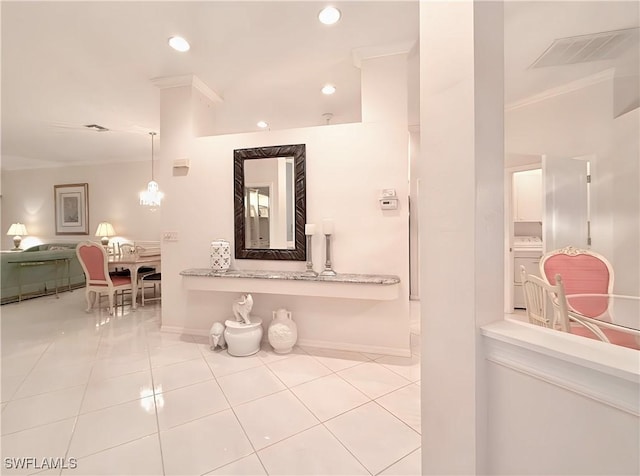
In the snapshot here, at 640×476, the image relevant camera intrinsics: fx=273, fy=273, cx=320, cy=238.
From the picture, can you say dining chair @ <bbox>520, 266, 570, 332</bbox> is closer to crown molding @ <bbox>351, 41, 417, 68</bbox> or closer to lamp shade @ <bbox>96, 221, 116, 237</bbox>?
crown molding @ <bbox>351, 41, 417, 68</bbox>

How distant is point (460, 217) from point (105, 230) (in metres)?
7.23

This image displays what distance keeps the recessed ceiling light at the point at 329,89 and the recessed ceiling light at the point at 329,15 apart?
0.97m

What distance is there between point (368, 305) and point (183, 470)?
1836 millimetres

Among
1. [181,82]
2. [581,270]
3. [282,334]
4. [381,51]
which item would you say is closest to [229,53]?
[181,82]

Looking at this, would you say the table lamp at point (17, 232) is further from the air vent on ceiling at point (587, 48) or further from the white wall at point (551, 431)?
the air vent on ceiling at point (587, 48)

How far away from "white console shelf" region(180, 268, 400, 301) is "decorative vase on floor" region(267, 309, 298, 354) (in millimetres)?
309

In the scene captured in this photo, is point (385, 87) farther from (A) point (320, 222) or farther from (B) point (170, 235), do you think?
(B) point (170, 235)

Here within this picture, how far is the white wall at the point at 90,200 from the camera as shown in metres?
6.19

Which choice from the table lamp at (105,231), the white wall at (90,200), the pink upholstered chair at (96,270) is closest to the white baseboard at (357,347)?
the pink upholstered chair at (96,270)

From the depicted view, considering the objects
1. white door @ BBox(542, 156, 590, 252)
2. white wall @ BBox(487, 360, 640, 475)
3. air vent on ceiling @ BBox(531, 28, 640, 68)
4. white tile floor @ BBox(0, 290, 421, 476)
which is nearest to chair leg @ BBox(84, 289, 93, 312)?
white tile floor @ BBox(0, 290, 421, 476)

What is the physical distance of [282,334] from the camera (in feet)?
8.70

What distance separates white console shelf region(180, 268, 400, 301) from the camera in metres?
2.43

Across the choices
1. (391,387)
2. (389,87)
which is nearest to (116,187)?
(389,87)

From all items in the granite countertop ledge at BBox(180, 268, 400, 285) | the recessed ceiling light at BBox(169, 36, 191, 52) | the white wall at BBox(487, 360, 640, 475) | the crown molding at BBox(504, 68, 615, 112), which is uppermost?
the recessed ceiling light at BBox(169, 36, 191, 52)
